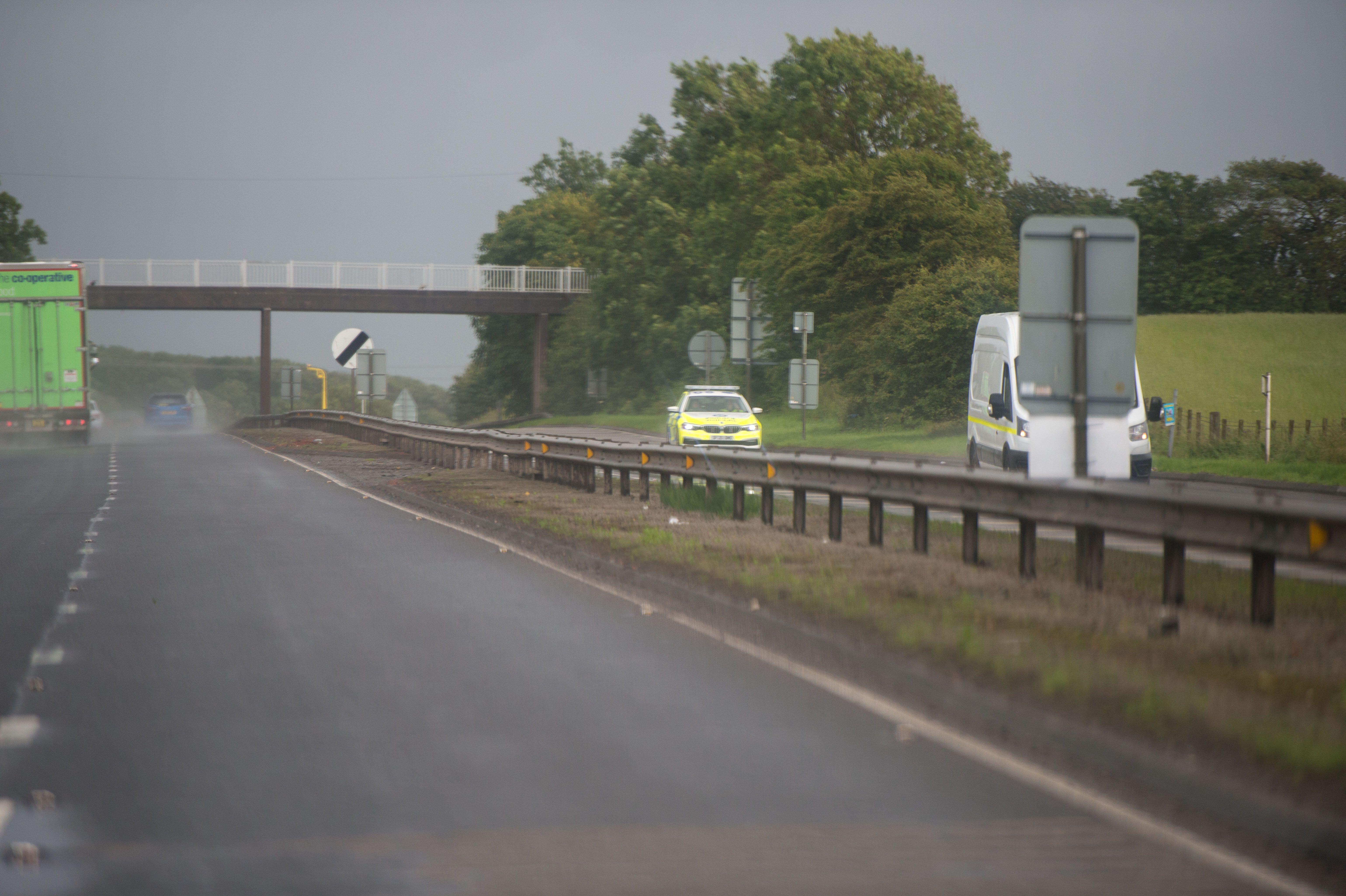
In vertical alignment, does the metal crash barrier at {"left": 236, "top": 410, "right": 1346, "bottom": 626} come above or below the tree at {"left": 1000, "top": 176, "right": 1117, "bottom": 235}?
below

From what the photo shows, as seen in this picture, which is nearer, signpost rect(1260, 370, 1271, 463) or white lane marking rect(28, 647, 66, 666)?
white lane marking rect(28, 647, 66, 666)

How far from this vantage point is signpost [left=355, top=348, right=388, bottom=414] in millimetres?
Answer: 38312

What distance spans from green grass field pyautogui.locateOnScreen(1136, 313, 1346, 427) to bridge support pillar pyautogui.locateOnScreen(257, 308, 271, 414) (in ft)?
133

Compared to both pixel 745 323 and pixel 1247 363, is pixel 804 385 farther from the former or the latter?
pixel 1247 363

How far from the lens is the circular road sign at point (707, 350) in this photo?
3672cm

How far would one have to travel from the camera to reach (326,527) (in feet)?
55.7

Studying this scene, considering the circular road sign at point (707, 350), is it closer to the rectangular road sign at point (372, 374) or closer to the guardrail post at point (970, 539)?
the rectangular road sign at point (372, 374)

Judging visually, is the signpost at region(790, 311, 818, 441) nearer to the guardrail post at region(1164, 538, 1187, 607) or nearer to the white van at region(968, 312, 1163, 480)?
the white van at region(968, 312, 1163, 480)

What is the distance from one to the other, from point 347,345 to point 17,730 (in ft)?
103

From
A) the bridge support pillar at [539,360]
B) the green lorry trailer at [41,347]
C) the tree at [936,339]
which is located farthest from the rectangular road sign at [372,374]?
the bridge support pillar at [539,360]

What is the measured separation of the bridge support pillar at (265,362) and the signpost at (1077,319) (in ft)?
208

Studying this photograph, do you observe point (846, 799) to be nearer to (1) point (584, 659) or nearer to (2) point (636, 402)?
(1) point (584, 659)

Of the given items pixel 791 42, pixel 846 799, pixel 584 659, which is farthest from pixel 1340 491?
pixel 791 42

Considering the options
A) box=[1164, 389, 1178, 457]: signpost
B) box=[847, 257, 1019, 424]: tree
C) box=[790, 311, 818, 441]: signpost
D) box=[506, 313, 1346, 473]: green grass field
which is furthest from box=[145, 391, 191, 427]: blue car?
box=[1164, 389, 1178, 457]: signpost
